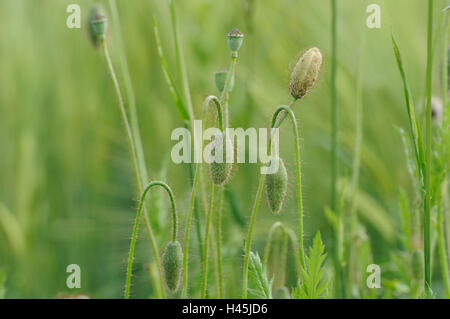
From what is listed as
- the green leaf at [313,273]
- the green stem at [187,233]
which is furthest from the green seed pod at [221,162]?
the green leaf at [313,273]

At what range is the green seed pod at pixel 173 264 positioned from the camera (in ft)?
2.11

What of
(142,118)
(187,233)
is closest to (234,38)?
(187,233)

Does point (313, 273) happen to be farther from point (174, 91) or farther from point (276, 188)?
point (174, 91)

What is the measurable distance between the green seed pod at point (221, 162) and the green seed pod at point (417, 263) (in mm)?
316

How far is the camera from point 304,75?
61 cm

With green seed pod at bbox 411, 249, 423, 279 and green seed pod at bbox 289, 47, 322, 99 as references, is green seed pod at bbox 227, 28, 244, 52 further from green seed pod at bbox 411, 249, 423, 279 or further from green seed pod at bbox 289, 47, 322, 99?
green seed pod at bbox 411, 249, 423, 279

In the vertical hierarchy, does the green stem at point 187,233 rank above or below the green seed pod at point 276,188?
below

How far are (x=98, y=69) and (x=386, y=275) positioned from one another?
3.12ft

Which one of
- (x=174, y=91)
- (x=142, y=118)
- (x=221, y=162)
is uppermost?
(x=142, y=118)

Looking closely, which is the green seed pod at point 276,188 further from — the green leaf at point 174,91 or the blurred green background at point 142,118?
the blurred green background at point 142,118

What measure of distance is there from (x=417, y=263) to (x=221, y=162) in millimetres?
334

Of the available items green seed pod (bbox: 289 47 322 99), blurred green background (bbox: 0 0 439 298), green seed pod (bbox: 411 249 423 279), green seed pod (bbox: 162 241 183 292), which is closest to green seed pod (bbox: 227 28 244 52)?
green seed pod (bbox: 289 47 322 99)

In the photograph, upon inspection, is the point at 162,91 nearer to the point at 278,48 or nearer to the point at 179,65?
the point at 278,48
